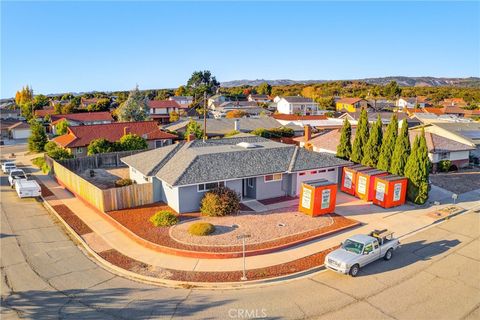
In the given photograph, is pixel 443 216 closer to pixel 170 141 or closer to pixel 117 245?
pixel 117 245

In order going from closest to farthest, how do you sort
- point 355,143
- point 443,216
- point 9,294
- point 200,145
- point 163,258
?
point 9,294
point 163,258
point 443,216
point 200,145
point 355,143

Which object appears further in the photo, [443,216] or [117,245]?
Answer: [443,216]

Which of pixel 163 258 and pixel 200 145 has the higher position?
pixel 200 145

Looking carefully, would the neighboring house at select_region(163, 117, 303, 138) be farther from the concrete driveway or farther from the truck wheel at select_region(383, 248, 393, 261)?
the truck wheel at select_region(383, 248, 393, 261)

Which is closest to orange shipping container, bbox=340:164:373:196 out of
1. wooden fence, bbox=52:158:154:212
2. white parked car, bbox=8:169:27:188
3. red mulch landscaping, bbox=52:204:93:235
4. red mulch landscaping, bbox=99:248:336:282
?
red mulch landscaping, bbox=99:248:336:282

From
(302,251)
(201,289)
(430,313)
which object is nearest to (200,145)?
(302,251)

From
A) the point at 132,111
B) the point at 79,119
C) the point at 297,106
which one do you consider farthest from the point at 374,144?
the point at 297,106
